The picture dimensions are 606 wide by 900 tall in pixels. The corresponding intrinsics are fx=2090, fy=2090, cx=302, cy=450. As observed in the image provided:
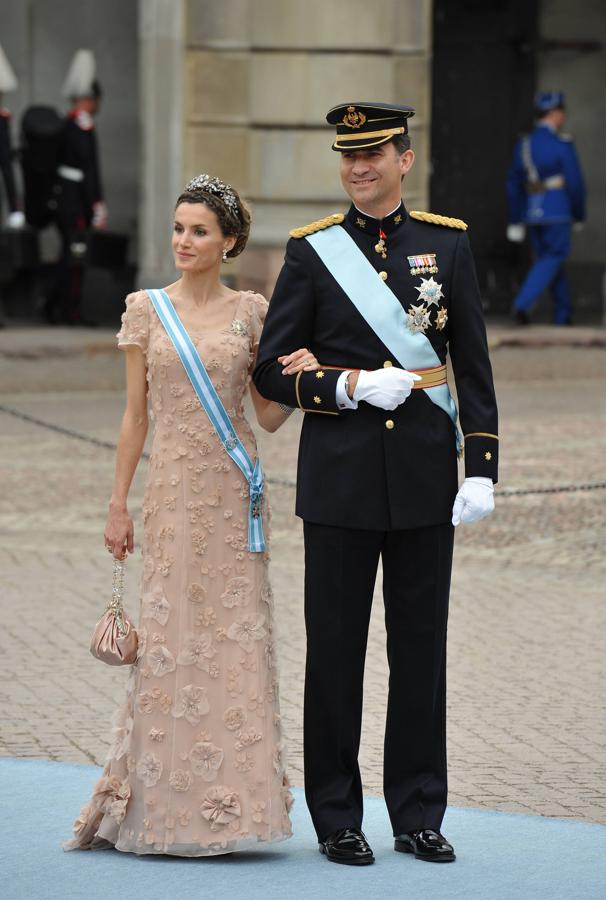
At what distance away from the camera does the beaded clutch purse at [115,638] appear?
5000 mm

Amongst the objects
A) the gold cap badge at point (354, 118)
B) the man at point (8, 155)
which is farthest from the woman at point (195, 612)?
the man at point (8, 155)

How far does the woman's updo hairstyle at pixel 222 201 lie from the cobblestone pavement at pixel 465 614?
1.70m

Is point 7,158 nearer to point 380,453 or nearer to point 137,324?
point 137,324

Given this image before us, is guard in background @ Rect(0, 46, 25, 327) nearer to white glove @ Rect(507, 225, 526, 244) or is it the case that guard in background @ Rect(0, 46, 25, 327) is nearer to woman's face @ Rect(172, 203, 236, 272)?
white glove @ Rect(507, 225, 526, 244)

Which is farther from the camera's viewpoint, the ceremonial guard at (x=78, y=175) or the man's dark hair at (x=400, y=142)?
the ceremonial guard at (x=78, y=175)

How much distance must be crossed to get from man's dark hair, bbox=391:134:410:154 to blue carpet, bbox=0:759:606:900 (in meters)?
1.69

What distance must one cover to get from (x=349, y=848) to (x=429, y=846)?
0.19 metres

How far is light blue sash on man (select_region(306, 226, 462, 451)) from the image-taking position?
4883mm

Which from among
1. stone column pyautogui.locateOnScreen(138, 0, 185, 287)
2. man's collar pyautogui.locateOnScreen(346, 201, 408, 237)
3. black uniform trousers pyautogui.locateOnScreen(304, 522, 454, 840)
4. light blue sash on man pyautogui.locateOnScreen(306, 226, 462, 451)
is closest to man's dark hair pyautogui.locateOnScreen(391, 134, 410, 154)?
man's collar pyautogui.locateOnScreen(346, 201, 408, 237)

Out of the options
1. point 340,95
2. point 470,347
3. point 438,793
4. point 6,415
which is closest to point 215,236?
point 470,347

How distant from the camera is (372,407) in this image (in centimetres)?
493

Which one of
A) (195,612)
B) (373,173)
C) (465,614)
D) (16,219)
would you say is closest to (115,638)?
(195,612)

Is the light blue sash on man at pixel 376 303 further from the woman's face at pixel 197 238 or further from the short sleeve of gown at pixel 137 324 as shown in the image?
the short sleeve of gown at pixel 137 324

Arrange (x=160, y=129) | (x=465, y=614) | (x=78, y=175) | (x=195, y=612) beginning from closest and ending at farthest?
(x=195, y=612)
(x=465, y=614)
(x=160, y=129)
(x=78, y=175)
